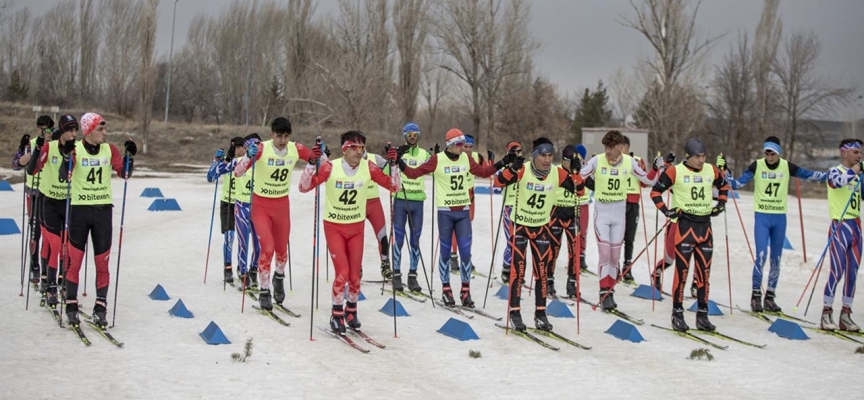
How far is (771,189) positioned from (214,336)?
7.56 m

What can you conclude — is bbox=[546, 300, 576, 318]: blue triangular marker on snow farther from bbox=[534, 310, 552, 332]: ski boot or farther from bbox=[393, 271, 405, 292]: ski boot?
bbox=[393, 271, 405, 292]: ski boot

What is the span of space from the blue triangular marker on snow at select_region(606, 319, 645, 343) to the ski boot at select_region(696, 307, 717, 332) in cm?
89

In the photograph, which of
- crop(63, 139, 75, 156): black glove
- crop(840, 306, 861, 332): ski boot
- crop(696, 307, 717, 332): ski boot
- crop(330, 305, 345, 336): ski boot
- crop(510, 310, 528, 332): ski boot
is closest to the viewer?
crop(63, 139, 75, 156): black glove

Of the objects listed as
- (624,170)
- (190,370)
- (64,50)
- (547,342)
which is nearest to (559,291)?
(624,170)

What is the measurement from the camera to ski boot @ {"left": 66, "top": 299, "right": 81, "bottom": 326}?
8.52 meters

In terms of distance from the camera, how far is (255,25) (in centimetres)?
6275

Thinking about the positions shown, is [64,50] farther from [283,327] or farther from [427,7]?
[283,327]

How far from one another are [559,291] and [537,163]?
3.74 meters

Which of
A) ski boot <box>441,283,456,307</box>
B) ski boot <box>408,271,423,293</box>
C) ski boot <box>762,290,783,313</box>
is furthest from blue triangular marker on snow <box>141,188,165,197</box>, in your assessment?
ski boot <box>762,290,783,313</box>

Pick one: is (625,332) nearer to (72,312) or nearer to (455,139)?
(455,139)

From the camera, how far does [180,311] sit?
31.2 ft

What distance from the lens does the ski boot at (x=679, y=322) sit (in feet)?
31.5

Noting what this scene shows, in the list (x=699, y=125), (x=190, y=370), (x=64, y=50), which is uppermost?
(x=64, y=50)

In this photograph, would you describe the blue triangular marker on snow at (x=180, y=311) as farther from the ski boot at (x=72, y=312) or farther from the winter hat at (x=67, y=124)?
the winter hat at (x=67, y=124)
